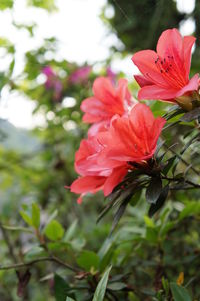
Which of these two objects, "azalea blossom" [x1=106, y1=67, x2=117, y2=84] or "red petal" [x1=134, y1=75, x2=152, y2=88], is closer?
"red petal" [x1=134, y1=75, x2=152, y2=88]

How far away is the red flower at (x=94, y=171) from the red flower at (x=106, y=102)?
0.11 meters

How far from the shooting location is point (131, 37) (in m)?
3.72

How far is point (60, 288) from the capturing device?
3.12ft

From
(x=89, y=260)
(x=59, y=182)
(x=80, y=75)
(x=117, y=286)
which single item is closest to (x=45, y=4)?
(x=80, y=75)

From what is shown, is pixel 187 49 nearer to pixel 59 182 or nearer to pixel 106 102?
pixel 106 102

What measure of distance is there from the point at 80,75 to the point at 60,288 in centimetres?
174

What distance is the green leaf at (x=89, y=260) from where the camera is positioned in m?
1.01

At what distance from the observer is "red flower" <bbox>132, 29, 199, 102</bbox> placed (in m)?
0.69

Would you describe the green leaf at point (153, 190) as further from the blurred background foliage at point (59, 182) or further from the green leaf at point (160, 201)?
the blurred background foliage at point (59, 182)

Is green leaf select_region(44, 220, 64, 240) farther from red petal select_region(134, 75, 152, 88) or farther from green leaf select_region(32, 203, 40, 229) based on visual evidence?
red petal select_region(134, 75, 152, 88)

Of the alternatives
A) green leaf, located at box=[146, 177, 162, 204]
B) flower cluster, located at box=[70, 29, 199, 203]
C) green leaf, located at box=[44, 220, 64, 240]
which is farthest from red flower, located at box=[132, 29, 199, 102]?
green leaf, located at box=[44, 220, 64, 240]

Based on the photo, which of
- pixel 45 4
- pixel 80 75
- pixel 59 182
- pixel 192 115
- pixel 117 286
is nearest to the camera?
pixel 192 115

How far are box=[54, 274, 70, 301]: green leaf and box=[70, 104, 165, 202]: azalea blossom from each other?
0.36 m

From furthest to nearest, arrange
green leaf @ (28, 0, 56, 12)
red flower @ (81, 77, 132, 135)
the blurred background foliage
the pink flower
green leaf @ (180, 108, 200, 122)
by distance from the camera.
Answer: the pink flower, green leaf @ (28, 0, 56, 12), the blurred background foliage, red flower @ (81, 77, 132, 135), green leaf @ (180, 108, 200, 122)
